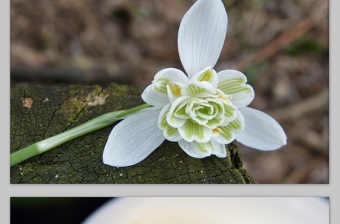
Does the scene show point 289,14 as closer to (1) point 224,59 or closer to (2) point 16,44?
(1) point 224,59

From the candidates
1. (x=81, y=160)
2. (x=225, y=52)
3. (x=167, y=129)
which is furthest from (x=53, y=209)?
(x=225, y=52)

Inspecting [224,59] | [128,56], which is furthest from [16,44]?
[224,59]

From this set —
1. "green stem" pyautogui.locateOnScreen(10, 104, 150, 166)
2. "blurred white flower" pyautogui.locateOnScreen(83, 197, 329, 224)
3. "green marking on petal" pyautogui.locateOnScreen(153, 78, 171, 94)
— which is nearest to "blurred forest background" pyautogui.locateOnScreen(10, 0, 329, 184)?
"blurred white flower" pyautogui.locateOnScreen(83, 197, 329, 224)

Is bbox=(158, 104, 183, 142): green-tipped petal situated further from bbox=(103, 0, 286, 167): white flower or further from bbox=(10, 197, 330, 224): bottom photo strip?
bbox=(10, 197, 330, 224): bottom photo strip

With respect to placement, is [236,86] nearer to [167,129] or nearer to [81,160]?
[167,129]

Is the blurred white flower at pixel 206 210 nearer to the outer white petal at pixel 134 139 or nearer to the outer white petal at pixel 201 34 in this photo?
the outer white petal at pixel 134 139

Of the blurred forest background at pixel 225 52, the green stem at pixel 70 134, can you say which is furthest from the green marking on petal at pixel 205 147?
the blurred forest background at pixel 225 52
